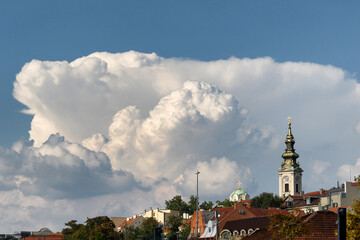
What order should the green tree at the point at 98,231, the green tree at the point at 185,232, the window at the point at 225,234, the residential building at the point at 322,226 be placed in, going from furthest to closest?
the green tree at the point at 185,232 → the window at the point at 225,234 → the green tree at the point at 98,231 → the residential building at the point at 322,226

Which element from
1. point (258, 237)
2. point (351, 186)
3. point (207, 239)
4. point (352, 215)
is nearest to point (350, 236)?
point (352, 215)

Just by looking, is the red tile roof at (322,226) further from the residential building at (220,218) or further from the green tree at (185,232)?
the green tree at (185,232)

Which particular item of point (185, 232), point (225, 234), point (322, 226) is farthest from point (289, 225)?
point (185, 232)

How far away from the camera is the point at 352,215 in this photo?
4084 centimetres

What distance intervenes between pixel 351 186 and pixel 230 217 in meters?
28.9

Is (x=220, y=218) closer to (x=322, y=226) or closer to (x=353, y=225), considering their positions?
(x=322, y=226)

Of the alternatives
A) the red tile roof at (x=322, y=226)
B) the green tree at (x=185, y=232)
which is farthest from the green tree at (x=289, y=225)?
the green tree at (x=185, y=232)

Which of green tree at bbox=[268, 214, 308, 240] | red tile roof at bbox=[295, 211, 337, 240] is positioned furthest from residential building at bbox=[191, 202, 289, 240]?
green tree at bbox=[268, 214, 308, 240]

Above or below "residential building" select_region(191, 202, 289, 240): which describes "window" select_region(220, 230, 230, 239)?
below

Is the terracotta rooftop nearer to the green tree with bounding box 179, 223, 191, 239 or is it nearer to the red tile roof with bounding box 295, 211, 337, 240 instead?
the green tree with bounding box 179, 223, 191, 239

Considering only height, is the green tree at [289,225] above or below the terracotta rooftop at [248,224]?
below

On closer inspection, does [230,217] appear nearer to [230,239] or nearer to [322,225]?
[230,239]

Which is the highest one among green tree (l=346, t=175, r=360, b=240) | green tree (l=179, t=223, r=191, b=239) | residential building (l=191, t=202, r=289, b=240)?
residential building (l=191, t=202, r=289, b=240)

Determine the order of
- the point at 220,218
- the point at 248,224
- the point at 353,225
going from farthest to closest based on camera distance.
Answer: the point at 220,218
the point at 248,224
the point at 353,225
